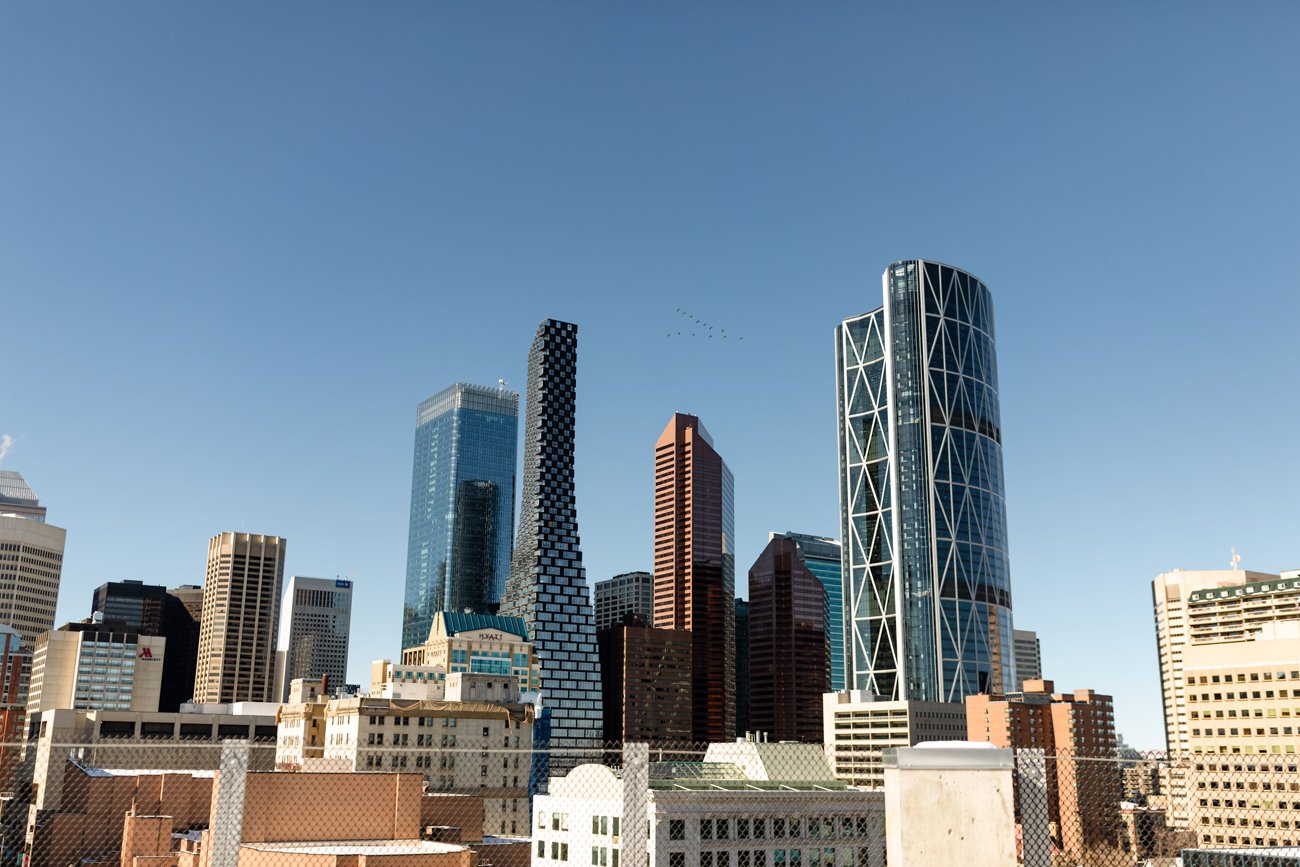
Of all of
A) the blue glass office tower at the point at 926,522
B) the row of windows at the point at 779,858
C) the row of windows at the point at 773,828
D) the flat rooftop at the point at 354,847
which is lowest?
the row of windows at the point at 779,858

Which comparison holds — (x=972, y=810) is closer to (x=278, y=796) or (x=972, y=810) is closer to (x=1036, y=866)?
(x=1036, y=866)

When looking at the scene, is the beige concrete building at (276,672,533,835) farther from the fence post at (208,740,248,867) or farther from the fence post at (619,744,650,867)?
the fence post at (619,744,650,867)

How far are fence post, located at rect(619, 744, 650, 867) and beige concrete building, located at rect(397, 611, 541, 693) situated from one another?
154 meters

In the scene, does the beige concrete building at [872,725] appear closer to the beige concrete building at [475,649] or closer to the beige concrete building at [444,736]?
the beige concrete building at [475,649]

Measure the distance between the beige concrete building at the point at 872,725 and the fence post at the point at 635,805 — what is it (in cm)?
16043

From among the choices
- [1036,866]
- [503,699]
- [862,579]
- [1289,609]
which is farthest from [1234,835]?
[1036,866]

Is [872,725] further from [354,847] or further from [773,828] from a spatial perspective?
[354,847]

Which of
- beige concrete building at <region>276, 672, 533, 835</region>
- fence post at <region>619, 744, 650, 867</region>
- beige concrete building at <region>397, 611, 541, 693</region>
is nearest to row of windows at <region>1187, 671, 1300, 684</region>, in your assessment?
beige concrete building at <region>276, 672, 533, 835</region>

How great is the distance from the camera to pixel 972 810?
9.43m

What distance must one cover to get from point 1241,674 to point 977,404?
83.5 meters

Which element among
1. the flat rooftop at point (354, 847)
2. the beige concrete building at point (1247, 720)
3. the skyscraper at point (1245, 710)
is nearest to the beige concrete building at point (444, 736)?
the beige concrete building at point (1247, 720)

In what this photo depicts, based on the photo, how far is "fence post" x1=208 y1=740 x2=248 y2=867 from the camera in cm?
1060

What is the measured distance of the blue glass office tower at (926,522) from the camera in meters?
181

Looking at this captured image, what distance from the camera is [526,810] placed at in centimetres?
8950
